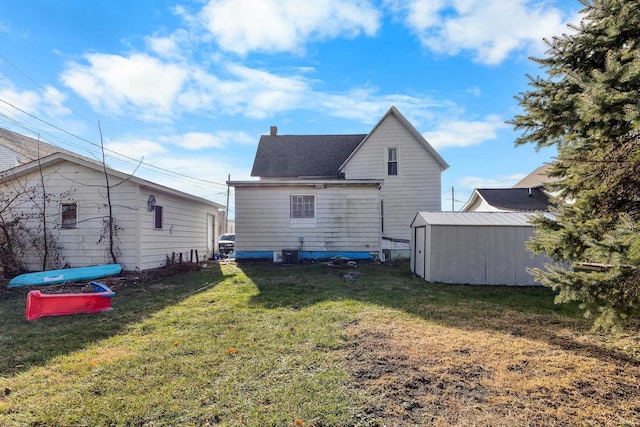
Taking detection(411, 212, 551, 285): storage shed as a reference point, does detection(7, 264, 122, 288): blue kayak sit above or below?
below

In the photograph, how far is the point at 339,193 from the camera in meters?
13.2

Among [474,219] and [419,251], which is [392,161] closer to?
[419,251]

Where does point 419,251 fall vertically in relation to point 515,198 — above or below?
below

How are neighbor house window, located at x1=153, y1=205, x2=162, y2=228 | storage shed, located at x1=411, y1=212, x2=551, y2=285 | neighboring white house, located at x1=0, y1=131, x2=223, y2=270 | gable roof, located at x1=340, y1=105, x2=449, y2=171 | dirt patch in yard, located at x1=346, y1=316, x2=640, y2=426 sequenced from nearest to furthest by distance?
dirt patch in yard, located at x1=346, y1=316, x2=640, y2=426, storage shed, located at x1=411, y1=212, x2=551, y2=285, neighboring white house, located at x1=0, y1=131, x2=223, y2=270, neighbor house window, located at x1=153, y1=205, x2=162, y2=228, gable roof, located at x1=340, y1=105, x2=449, y2=171

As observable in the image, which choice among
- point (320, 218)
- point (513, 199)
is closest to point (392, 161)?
point (320, 218)

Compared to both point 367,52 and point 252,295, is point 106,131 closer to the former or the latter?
point 252,295

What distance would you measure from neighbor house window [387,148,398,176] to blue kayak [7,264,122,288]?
1211 cm

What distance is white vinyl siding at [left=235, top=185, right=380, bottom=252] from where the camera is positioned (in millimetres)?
13156

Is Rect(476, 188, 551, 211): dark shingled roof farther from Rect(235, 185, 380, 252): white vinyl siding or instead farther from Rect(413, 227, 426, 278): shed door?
Rect(413, 227, 426, 278): shed door

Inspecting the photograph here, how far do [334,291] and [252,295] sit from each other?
1824 mm

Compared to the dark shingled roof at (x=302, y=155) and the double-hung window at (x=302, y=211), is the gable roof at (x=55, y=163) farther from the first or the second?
the dark shingled roof at (x=302, y=155)

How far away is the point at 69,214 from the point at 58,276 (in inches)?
109

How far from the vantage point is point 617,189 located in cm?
360

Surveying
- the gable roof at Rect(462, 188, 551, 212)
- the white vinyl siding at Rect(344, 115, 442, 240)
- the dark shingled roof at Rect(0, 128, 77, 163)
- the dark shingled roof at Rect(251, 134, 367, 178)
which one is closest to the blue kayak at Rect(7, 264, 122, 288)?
the dark shingled roof at Rect(251, 134, 367, 178)
